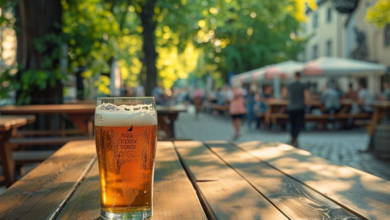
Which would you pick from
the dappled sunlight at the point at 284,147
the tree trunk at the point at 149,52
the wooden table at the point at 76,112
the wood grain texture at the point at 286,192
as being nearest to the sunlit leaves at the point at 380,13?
the wooden table at the point at 76,112

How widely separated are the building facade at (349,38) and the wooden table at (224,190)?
75.1 ft

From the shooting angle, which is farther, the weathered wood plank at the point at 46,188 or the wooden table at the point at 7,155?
the wooden table at the point at 7,155

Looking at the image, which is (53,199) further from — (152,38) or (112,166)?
(152,38)

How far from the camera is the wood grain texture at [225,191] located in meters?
1.49

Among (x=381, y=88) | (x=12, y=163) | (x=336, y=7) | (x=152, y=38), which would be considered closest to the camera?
(x=12, y=163)

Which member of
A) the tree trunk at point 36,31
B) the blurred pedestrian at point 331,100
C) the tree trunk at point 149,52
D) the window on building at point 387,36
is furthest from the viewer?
the window on building at point 387,36

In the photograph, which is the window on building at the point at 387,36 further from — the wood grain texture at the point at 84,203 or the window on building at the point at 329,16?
the wood grain texture at the point at 84,203

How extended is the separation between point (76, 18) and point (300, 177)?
750 centimetres

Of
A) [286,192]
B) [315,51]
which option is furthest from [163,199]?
[315,51]

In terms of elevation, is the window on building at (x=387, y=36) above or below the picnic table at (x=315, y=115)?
above

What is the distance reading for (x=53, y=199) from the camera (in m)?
1.69

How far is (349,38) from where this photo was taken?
33.5 meters

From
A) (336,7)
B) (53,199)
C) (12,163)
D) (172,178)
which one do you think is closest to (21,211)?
(53,199)

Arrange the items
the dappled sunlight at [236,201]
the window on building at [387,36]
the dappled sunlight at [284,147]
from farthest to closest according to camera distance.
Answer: the window on building at [387,36], the dappled sunlight at [284,147], the dappled sunlight at [236,201]
